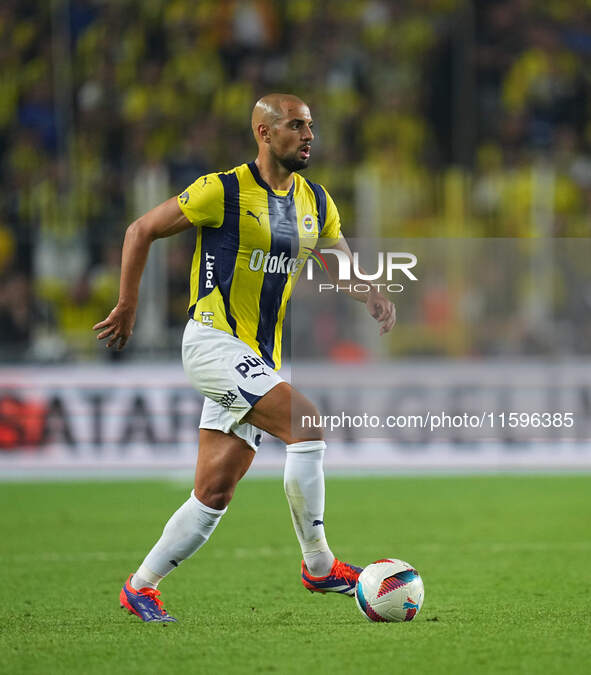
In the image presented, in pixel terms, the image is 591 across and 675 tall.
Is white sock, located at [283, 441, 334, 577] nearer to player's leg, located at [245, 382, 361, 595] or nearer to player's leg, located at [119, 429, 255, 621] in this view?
player's leg, located at [245, 382, 361, 595]

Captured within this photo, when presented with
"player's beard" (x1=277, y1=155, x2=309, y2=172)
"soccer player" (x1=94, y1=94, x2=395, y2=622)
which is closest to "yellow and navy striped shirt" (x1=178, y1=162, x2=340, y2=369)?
"soccer player" (x1=94, y1=94, x2=395, y2=622)

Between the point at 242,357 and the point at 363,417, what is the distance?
1.49 metres

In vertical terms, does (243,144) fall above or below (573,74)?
below

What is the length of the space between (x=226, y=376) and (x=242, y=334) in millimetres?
225

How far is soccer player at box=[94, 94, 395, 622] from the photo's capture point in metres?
4.94

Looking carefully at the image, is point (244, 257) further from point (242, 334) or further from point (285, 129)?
point (285, 129)

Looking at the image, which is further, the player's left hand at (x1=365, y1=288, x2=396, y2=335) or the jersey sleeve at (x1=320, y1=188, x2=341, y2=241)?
the jersey sleeve at (x1=320, y1=188, x2=341, y2=241)

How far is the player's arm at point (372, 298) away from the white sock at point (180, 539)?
1.06 metres

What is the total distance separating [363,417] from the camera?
20.8 ft

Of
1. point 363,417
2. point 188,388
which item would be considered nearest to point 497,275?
point 188,388

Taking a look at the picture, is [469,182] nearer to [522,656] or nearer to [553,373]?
[553,373]

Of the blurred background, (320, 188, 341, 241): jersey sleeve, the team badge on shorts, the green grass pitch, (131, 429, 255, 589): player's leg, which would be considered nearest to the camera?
the green grass pitch

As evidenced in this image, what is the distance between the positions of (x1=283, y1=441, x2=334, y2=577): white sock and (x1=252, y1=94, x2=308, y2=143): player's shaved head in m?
1.33

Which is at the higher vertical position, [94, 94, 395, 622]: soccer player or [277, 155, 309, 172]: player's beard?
[277, 155, 309, 172]: player's beard
